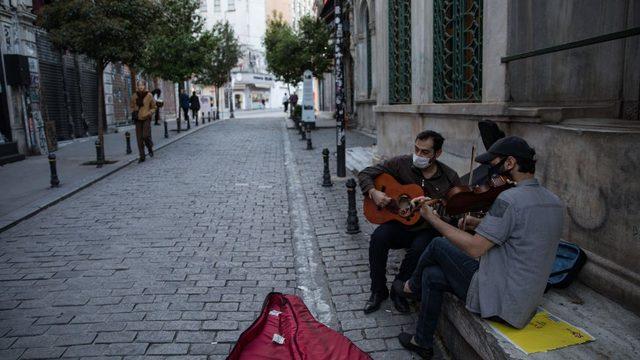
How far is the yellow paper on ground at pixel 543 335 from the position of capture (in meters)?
3.11

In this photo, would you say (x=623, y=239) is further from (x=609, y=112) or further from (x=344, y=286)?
(x=344, y=286)

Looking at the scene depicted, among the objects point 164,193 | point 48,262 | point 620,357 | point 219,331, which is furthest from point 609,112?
point 164,193

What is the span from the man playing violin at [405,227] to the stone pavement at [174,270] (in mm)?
251

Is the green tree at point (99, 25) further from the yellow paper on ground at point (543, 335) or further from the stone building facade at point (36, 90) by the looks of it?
the yellow paper on ground at point (543, 335)

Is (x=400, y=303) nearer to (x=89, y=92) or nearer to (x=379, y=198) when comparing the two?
(x=379, y=198)

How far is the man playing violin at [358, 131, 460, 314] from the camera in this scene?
459 centimetres

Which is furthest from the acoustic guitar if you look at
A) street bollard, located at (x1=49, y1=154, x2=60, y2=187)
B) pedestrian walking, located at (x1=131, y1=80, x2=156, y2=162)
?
pedestrian walking, located at (x1=131, y1=80, x2=156, y2=162)

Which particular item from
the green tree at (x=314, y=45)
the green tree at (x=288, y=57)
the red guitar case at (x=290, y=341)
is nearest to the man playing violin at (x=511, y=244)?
the red guitar case at (x=290, y=341)

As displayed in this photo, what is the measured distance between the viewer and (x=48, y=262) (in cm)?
604

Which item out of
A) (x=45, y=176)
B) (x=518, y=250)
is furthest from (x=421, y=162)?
(x=45, y=176)

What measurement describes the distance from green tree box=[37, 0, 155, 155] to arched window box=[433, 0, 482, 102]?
28.0ft

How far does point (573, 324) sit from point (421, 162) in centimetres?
187

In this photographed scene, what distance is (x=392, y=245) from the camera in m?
4.71

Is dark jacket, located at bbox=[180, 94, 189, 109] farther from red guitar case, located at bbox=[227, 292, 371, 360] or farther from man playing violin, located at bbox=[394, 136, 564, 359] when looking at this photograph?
man playing violin, located at bbox=[394, 136, 564, 359]
